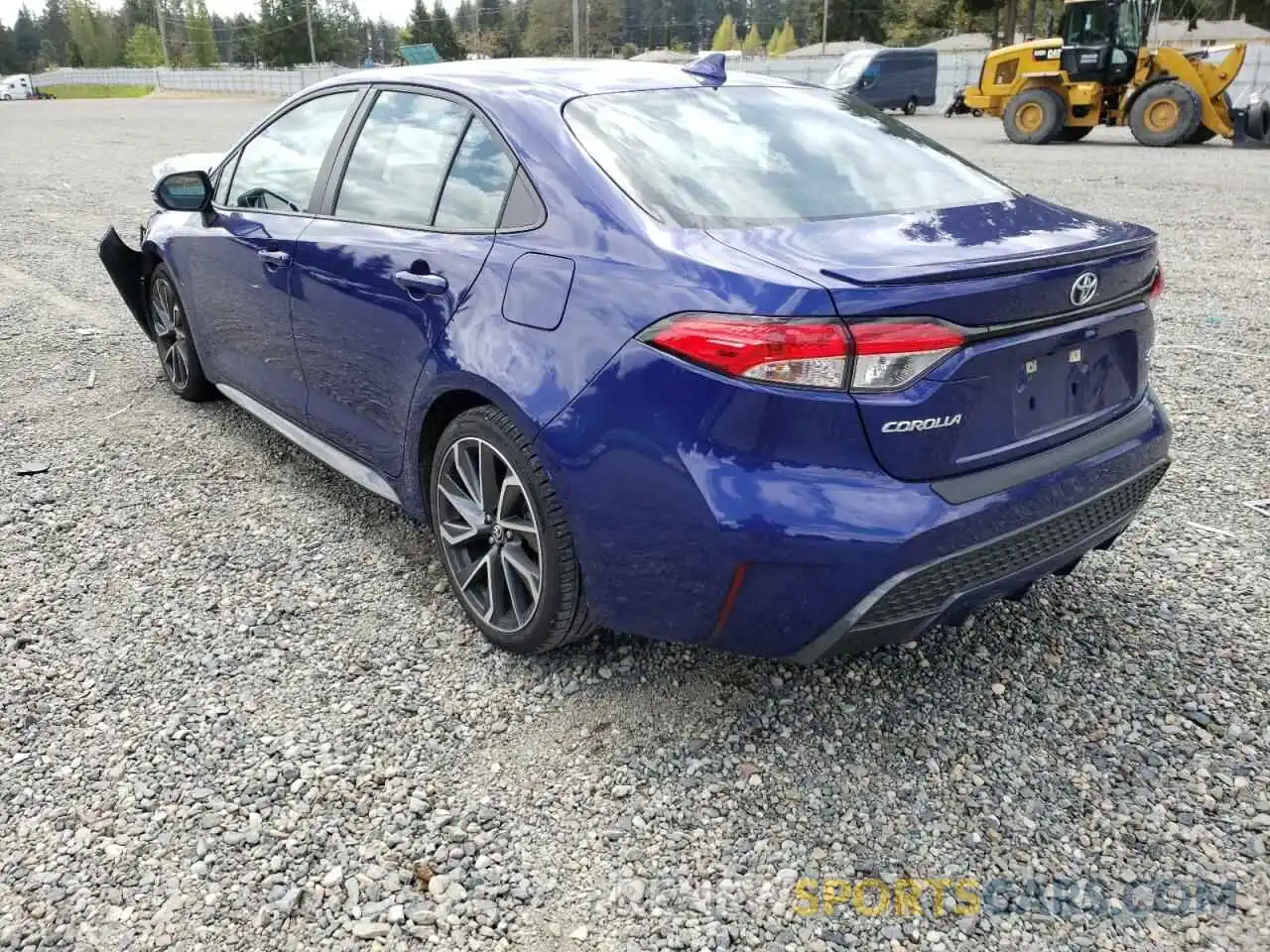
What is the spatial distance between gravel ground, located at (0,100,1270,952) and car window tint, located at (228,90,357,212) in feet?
3.75

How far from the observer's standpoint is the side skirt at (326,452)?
11.1ft

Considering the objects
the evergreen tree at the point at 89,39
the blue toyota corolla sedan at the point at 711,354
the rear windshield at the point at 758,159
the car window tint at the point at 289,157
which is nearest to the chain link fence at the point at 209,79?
the evergreen tree at the point at 89,39

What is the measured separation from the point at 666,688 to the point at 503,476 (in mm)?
723

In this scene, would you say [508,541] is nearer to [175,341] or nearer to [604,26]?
[175,341]

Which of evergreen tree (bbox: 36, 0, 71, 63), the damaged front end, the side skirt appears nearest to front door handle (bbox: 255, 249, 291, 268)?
the side skirt

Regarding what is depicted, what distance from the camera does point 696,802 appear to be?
7.89ft

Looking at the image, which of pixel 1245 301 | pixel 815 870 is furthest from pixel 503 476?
pixel 1245 301

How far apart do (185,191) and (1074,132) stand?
19.8m

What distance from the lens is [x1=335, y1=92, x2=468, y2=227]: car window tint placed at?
10.1 feet

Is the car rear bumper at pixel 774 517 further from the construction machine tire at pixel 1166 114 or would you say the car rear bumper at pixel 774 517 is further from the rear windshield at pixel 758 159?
the construction machine tire at pixel 1166 114

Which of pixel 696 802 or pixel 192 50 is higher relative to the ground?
pixel 192 50

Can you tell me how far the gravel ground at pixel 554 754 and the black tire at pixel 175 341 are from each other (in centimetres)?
96

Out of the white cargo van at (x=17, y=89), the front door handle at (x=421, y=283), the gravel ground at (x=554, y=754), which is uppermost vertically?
the white cargo van at (x=17, y=89)

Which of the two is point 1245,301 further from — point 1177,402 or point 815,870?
point 815,870
